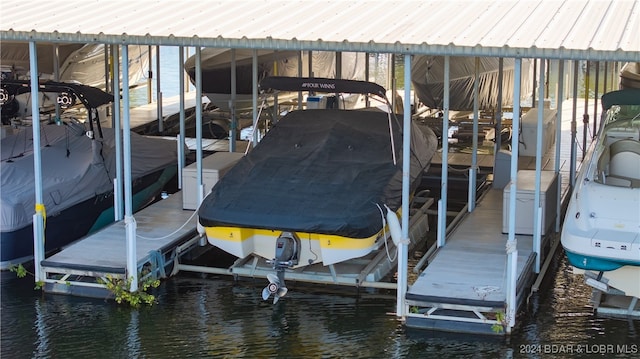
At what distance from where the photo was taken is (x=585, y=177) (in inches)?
397

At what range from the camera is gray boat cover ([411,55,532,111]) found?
18.4m

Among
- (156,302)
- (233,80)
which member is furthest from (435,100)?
(156,302)

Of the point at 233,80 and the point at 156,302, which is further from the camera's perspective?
the point at 233,80

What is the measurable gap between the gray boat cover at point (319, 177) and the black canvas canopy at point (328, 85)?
758 millimetres

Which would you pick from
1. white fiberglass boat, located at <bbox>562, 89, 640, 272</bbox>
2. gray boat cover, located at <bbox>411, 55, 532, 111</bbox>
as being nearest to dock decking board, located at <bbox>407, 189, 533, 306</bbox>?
white fiberglass boat, located at <bbox>562, 89, 640, 272</bbox>

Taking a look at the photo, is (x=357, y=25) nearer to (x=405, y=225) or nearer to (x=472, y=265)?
(x=405, y=225)

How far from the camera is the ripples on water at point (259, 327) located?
8.77 metres

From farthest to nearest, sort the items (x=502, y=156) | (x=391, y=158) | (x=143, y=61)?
(x=143, y=61), (x=502, y=156), (x=391, y=158)

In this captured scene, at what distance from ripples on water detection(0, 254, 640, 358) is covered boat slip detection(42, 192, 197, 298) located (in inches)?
6.5

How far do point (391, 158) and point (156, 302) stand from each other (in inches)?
119

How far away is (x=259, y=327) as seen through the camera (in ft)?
30.7

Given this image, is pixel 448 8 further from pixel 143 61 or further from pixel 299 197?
pixel 143 61

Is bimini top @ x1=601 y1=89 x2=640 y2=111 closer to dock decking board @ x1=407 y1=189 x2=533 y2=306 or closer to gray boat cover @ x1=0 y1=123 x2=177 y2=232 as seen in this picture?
dock decking board @ x1=407 y1=189 x2=533 y2=306

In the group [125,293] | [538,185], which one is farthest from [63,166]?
[538,185]
